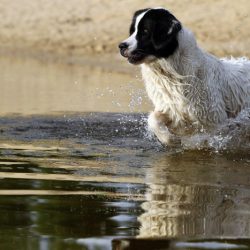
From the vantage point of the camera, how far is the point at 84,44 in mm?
20391

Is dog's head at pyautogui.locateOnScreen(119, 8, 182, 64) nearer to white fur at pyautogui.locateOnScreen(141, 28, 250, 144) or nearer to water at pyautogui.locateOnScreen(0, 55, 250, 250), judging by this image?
white fur at pyautogui.locateOnScreen(141, 28, 250, 144)

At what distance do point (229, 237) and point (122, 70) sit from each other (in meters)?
13.2

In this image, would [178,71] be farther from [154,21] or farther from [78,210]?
[78,210]

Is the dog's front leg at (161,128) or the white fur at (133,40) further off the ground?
the white fur at (133,40)

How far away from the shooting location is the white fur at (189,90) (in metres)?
7.22

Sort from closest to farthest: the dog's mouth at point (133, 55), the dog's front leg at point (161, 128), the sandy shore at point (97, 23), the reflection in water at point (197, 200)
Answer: the reflection in water at point (197, 200) < the dog's mouth at point (133, 55) < the dog's front leg at point (161, 128) < the sandy shore at point (97, 23)

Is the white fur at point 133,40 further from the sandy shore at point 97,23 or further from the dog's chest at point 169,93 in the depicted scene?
the sandy shore at point 97,23

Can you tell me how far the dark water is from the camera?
14.2 feet

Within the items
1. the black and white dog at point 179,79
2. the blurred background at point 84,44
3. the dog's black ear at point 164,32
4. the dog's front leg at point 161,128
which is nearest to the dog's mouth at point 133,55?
the black and white dog at point 179,79

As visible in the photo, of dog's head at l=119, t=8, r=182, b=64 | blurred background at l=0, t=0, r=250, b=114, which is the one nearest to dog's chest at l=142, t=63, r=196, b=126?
dog's head at l=119, t=8, r=182, b=64

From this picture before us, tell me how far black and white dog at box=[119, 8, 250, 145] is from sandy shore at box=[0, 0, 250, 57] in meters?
9.99

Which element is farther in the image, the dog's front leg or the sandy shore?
the sandy shore

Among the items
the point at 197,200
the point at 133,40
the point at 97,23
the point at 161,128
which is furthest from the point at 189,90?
the point at 97,23

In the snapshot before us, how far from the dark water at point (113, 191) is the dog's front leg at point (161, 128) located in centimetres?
12
